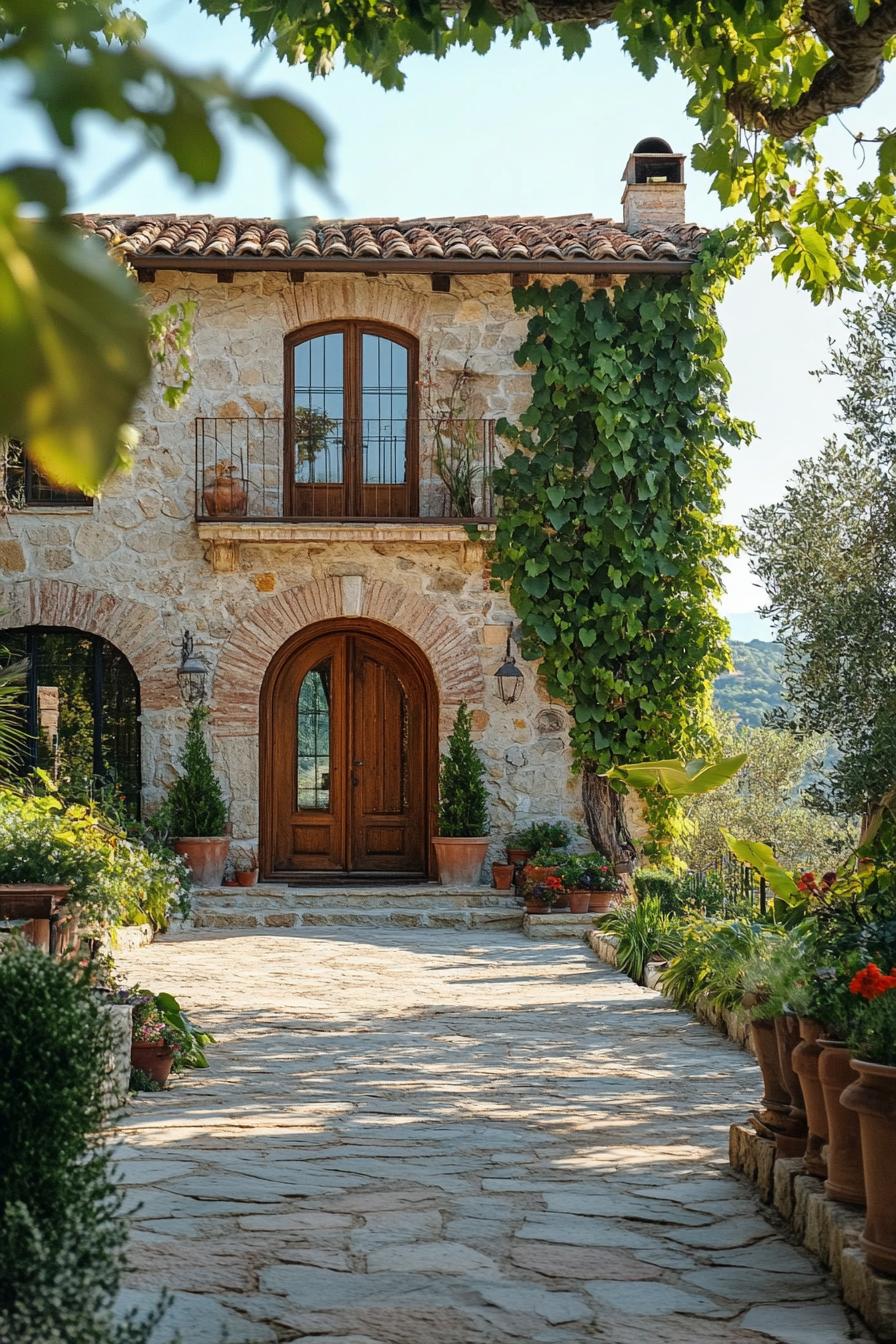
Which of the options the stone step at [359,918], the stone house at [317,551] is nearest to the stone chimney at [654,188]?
the stone house at [317,551]

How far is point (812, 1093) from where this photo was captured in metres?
4.06

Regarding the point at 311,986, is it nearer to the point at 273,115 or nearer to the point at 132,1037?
the point at 132,1037

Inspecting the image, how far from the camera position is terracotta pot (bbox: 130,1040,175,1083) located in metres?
5.77

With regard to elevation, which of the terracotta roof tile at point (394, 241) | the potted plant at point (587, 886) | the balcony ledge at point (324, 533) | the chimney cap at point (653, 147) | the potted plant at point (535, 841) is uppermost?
the chimney cap at point (653, 147)

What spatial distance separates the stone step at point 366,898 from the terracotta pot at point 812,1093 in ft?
27.8

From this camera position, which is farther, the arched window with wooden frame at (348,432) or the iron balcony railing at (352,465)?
the arched window with wooden frame at (348,432)

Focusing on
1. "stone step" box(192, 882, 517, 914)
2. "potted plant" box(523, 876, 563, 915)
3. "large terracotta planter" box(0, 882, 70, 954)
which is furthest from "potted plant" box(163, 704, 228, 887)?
"large terracotta planter" box(0, 882, 70, 954)

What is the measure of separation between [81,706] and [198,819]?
1.70 m

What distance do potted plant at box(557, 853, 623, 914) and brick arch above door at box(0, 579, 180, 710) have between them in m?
3.98

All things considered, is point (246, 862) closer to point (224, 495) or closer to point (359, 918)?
point (359, 918)

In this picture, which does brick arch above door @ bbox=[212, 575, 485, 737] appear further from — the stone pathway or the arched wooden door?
the stone pathway

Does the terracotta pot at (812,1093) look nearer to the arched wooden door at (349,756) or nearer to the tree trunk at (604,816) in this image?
the tree trunk at (604,816)

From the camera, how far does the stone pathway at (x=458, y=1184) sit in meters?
3.36

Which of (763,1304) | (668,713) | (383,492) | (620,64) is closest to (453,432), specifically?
(383,492)
